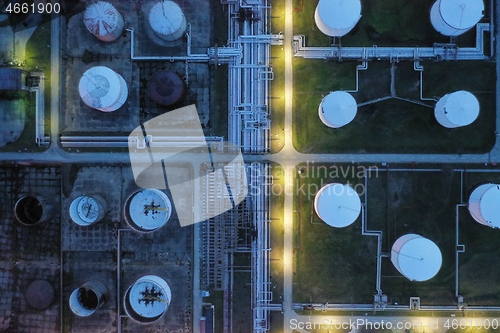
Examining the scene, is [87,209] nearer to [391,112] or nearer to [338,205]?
[338,205]

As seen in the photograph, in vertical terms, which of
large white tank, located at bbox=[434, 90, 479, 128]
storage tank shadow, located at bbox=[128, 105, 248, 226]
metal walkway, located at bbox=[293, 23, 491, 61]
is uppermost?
metal walkway, located at bbox=[293, 23, 491, 61]

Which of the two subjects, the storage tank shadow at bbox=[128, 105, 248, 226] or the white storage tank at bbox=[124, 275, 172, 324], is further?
the storage tank shadow at bbox=[128, 105, 248, 226]

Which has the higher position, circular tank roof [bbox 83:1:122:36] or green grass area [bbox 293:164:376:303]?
circular tank roof [bbox 83:1:122:36]

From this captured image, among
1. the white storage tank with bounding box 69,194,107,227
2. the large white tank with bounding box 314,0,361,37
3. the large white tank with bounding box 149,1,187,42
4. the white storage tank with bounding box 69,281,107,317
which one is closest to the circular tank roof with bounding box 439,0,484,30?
the large white tank with bounding box 314,0,361,37

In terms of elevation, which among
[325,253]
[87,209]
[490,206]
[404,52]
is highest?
[404,52]

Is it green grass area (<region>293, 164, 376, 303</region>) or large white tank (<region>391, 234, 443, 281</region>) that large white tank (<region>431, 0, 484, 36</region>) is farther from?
large white tank (<region>391, 234, 443, 281</region>)

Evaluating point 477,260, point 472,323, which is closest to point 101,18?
point 477,260

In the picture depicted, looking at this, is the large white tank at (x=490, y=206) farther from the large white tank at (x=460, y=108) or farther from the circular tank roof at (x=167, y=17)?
the circular tank roof at (x=167, y=17)
